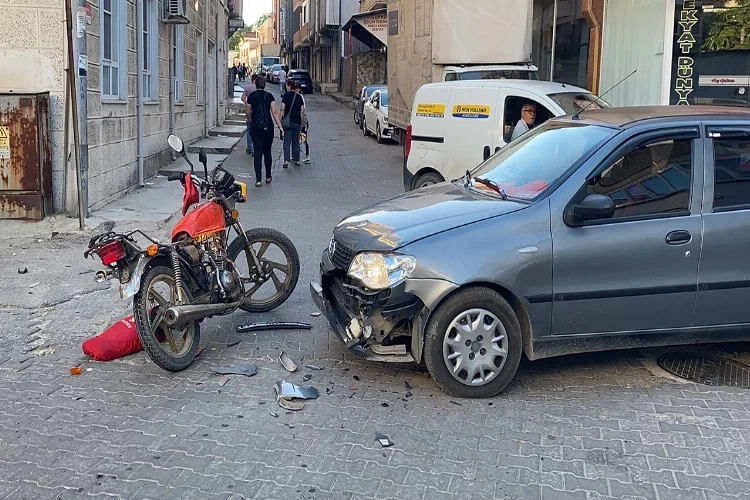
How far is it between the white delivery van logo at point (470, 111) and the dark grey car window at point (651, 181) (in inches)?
217

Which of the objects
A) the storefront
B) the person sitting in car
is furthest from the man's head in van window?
the storefront

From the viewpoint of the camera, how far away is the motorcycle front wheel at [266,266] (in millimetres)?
6539

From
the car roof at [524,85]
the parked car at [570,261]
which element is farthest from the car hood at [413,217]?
the car roof at [524,85]

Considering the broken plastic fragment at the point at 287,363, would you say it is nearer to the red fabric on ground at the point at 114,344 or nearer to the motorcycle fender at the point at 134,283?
→ the red fabric on ground at the point at 114,344

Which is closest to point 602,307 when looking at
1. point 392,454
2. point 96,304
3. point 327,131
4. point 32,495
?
point 392,454

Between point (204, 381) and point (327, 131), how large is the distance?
75.6ft

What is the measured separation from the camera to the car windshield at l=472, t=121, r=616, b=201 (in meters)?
5.36

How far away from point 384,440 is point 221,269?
2.09 m

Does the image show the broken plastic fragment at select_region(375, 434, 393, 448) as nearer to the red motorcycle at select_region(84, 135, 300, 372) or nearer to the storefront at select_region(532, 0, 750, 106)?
the red motorcycle at select_region(84, 135, 300, 372)

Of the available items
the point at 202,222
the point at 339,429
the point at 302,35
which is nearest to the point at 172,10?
the point at 202,222

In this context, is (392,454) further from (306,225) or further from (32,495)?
(306,225)

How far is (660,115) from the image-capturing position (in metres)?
5.45

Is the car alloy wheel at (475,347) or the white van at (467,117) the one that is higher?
the white van at (467,117)

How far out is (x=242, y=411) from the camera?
15.7 ft
